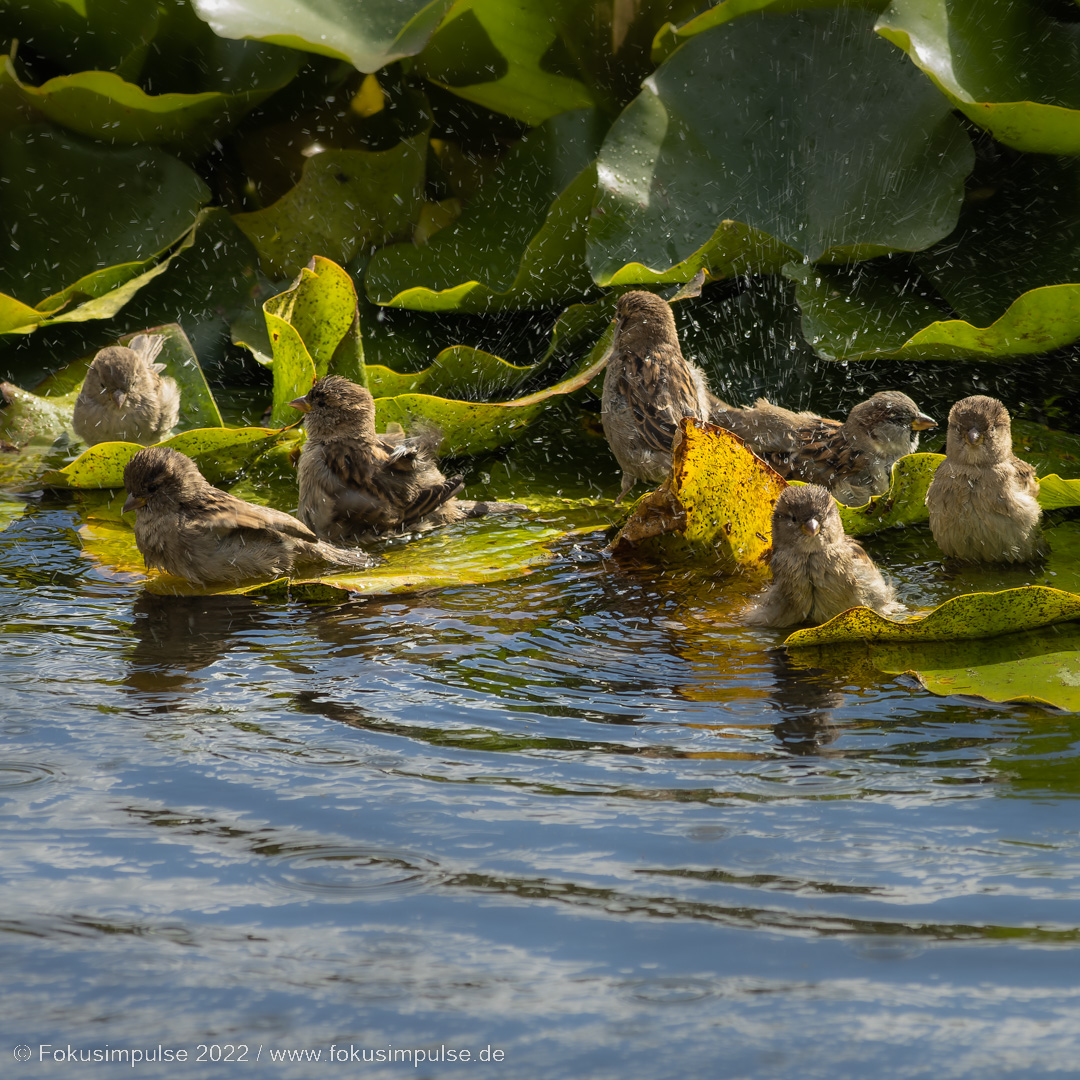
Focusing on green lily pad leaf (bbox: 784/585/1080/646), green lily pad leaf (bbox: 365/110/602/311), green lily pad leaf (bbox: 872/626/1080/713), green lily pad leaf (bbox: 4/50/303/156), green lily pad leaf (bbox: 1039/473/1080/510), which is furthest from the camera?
green lily pad leaf (bbox: 4/50/303/156)

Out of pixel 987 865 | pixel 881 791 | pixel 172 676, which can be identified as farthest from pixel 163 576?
pixel 987 865

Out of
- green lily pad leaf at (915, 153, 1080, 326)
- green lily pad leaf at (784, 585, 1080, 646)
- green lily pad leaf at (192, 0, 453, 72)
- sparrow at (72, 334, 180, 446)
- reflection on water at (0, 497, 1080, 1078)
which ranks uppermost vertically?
green lily pad leaf at (192, 0, 453, 72)

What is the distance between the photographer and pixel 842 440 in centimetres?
553

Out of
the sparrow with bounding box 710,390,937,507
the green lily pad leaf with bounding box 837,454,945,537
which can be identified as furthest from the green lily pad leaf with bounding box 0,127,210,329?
the green lily pad leaf with bounding box 837,454,945,537

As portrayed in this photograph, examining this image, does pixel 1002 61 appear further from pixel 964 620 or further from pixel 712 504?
pixel 964 620

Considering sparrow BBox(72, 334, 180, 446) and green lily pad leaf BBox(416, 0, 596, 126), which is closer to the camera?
sparrow BBox(72, 334, 180, 446)

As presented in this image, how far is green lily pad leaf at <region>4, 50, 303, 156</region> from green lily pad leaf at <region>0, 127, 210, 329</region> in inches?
4.6

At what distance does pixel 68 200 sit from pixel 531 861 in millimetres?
5679

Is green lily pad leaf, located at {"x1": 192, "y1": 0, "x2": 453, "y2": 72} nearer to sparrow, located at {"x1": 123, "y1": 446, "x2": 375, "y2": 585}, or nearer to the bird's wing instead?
sparrow, located at {"x1": 123, "y1": 446, "x2": 375, "y2": 585}

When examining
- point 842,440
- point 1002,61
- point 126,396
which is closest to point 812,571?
point 842,440

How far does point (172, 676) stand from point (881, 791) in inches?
78.7

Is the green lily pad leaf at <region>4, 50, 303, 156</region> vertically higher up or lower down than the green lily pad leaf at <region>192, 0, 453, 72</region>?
lower down

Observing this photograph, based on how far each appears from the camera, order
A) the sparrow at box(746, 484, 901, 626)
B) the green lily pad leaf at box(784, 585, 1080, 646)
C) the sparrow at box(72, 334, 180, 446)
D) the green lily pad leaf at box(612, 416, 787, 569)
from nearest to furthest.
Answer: the green lily pad leaf at box(784, 585, 1080, 646), the sparrow at box(746, 484, 901, 626), the green lily pad leaf at box(612, 416, 787, 569), the sparrow at box(72, 334, 180, 446)

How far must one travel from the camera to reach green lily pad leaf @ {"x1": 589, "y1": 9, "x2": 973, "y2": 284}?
5730mm
